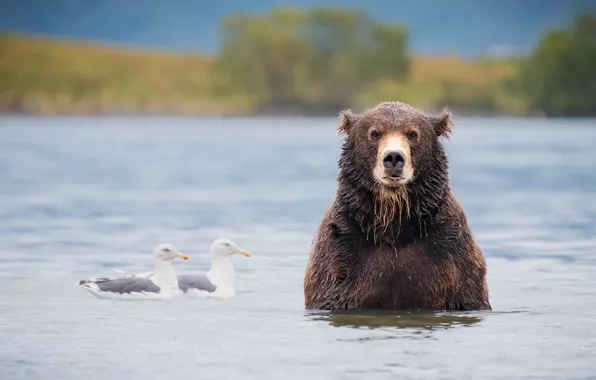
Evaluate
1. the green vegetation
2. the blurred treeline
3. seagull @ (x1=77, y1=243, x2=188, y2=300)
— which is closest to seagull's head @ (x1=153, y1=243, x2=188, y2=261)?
seagull @ (x1=77, y1=243, x2=188, y2=300)

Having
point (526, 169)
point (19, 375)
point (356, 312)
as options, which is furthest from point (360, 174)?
point (526, 169)

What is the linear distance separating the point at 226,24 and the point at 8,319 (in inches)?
5870

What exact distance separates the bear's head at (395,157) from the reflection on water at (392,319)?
0.87 m

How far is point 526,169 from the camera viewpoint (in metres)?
40.9

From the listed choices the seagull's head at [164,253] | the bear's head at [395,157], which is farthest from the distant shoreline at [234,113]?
the bear's head at [395,157]

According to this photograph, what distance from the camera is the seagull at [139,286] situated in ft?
46.5

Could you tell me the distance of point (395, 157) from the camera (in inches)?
437

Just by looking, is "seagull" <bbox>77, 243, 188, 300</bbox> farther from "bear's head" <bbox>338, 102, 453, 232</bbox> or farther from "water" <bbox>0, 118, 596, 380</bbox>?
"bear's head" <bbox>338, 102, 453, 232</bbox>

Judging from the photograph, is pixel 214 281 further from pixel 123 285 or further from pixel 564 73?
pixel 564 73

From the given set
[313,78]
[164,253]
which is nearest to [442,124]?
[164,253]

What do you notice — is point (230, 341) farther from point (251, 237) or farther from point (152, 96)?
point (152, 96)

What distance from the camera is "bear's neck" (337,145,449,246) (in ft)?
37.3

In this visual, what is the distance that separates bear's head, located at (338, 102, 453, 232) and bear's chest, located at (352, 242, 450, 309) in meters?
0.33

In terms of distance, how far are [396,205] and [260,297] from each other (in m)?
→ 3.50
